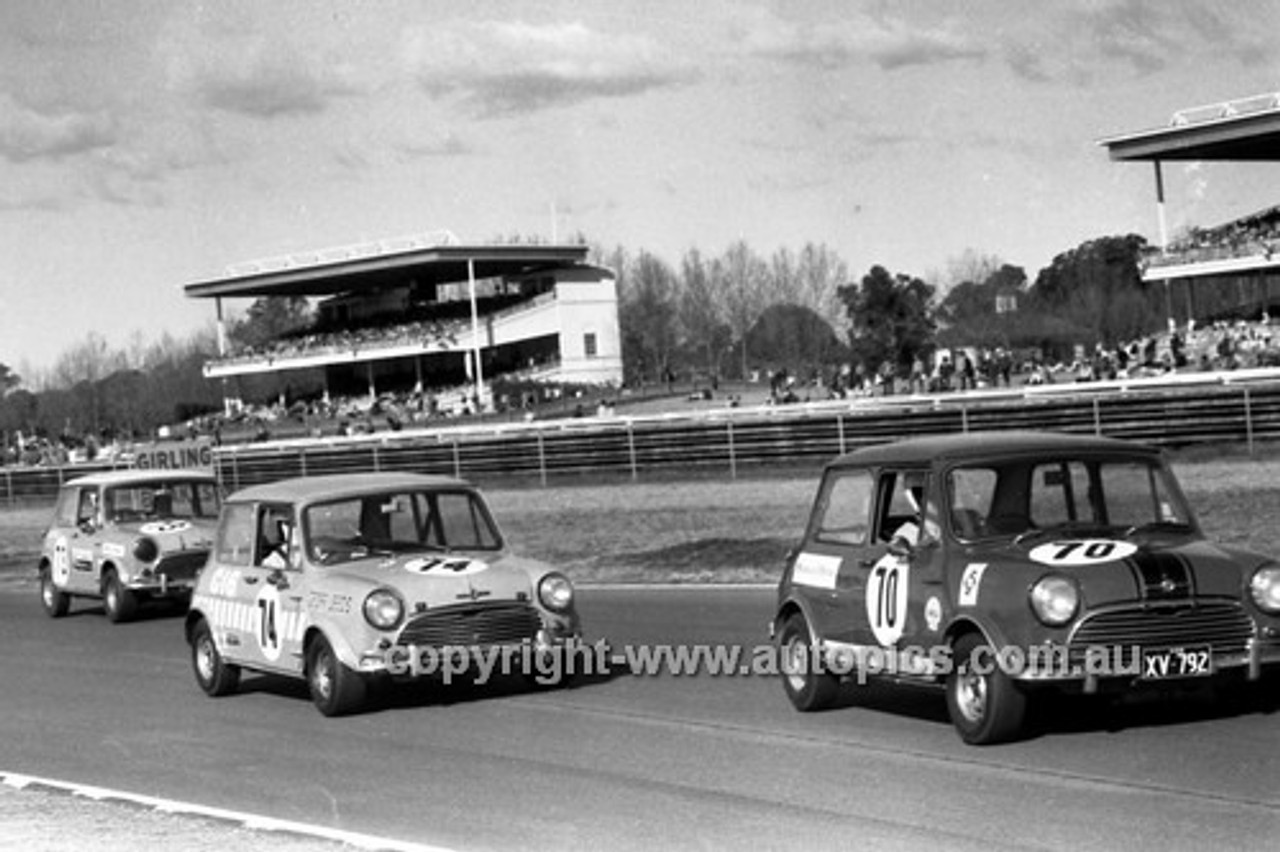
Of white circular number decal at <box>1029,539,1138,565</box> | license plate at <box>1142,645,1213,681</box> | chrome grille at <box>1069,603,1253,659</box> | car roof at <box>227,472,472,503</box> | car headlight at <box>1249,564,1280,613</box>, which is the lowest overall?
license plate at <box>1142,645,1213,681</box>

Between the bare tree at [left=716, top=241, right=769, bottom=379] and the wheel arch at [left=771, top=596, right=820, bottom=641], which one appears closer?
the wheel arch at [left=771, top=596, right=820, bottom=641]

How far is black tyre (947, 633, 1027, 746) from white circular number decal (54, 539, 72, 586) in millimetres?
15933

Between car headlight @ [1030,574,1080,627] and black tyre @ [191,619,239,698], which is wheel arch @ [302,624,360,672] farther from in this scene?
car headlight @ [1030,574,1080,627]

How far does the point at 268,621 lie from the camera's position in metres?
14.1

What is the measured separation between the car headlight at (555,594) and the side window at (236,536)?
263 cm

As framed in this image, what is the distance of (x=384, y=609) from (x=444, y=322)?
7960 centimetres

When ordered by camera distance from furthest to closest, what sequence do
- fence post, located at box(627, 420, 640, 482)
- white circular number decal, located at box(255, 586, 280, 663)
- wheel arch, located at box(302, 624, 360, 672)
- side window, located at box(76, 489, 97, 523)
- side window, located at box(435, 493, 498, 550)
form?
fence post, located at box(627, 420, 640, 482) < side window, located at box(76, 489, 97, 523) < side window, located at box(435, 493, 498, 550) < white circular number decal, located at box(255, 586, 280, 663) < wheel arch, located at box(302, 624, 360, 672)

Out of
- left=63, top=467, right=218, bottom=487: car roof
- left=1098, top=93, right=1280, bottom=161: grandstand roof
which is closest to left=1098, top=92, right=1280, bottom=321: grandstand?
left=1098, top=93, right=1280, bottom=161: grandstand roof

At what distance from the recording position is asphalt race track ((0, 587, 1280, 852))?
8461 millimetres

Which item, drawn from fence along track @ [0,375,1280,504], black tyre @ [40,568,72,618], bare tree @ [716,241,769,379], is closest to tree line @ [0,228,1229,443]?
bare tree @ [716,241,769,379]

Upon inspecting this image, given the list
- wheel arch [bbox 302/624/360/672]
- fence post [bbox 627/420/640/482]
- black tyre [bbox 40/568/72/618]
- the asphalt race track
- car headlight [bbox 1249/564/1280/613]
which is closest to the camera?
the asphalt race track

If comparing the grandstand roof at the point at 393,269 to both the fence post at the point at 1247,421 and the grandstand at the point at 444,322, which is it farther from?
the fence post at the point at 1247,421

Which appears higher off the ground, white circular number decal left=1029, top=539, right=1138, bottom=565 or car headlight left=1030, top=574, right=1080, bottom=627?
white circular number decal left=1029, top=539, right=1138, bottom=565

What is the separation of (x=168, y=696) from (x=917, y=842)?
29.4 feet
